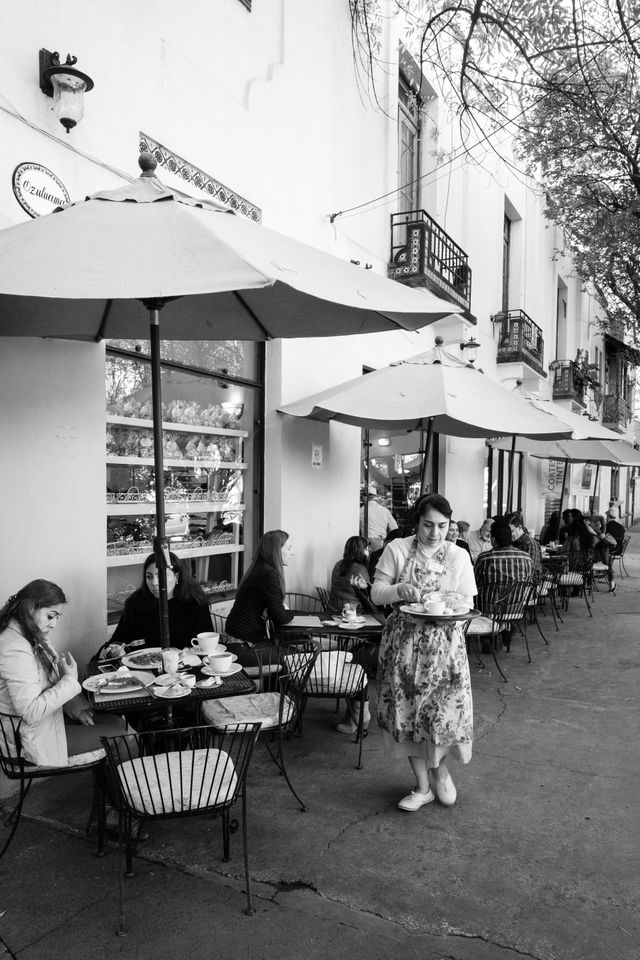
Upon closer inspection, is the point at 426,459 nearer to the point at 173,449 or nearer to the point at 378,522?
the point at 173,449

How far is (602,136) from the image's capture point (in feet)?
38.0

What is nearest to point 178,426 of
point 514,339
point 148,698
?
point 148,698

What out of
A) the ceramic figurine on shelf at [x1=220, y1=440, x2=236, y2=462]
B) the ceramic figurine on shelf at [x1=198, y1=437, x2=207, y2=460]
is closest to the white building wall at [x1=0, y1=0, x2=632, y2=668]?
the ceramic figurine on shelf at [x1=220, y1=440, x2=236, y2=462]

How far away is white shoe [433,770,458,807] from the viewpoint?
13.1 ft

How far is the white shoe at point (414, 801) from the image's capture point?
390 centimetres

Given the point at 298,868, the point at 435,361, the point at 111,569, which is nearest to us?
the point at 298,868

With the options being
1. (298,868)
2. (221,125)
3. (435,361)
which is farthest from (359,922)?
(221,125)

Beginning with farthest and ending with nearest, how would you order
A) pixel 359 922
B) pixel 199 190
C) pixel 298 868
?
pixel 199 190 < pixel 298 868 < pixel 359 922

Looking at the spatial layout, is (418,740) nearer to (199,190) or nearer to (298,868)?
(298,868)

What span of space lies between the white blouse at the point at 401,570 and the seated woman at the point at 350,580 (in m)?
2.11

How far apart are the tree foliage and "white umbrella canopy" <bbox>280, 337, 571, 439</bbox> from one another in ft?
8.50

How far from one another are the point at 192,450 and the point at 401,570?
3077 millimetres

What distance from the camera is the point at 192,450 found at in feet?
21.7

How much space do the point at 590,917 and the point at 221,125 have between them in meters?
6.37
